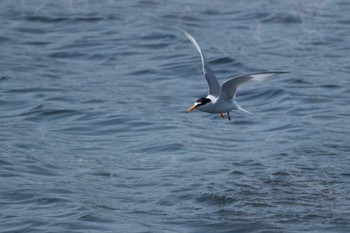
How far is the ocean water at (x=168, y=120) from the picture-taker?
12867mm

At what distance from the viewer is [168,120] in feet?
57.8

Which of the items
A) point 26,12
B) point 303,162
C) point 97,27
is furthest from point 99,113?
point 26,12

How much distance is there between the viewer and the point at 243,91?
19750mm

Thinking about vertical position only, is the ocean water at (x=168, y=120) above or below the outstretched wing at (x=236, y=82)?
below

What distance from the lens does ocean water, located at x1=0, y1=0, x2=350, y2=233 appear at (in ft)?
42.2

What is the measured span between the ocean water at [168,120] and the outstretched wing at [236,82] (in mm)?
1355

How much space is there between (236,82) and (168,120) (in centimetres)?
498

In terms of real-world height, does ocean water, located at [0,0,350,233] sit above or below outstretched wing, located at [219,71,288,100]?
below

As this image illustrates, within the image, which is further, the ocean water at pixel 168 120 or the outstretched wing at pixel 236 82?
the ocean water at pixel 168 120

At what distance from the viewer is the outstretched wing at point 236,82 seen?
12.2m

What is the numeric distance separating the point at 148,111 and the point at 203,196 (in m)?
4.98

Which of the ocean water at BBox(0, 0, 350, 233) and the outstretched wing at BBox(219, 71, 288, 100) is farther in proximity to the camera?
the ocean water at BBox(0, 0, 350, 233)

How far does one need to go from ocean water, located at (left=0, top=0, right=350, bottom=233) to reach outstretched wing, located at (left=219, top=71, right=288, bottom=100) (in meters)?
1.35

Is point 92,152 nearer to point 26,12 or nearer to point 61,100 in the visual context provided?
point 61,100
